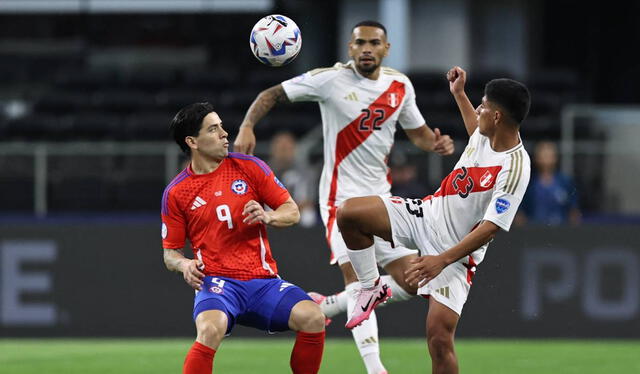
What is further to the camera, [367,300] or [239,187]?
[367,300]

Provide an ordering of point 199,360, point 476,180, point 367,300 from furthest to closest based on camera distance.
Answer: point 367,300 < point 476,180 < point 199,360

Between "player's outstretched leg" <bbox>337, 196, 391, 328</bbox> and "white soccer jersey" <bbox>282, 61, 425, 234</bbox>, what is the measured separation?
1190 mm

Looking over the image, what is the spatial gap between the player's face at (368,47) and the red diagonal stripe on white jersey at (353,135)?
24 cm

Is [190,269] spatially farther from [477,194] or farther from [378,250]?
[378,250]

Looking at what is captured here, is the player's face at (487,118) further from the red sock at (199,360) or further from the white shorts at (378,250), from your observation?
the red sock at (199,360)

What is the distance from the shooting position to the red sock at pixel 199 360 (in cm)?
719

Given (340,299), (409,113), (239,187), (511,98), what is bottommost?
(340,299)

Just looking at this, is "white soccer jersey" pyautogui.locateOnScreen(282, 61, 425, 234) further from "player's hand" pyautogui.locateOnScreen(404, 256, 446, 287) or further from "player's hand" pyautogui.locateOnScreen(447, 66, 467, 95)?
"player's hand" pyautogui.locateOnScreen(404, 256, 446, 287)

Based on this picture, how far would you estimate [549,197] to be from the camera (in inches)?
555

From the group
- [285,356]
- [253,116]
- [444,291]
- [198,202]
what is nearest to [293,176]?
[285,356]

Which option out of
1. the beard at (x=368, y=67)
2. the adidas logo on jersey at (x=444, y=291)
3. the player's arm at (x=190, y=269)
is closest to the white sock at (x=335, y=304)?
the beard at (x=368, y=67)

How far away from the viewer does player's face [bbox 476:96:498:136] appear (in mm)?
7719

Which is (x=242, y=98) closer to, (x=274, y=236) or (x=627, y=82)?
(x=274, y=236)

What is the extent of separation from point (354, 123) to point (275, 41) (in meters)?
1.23
